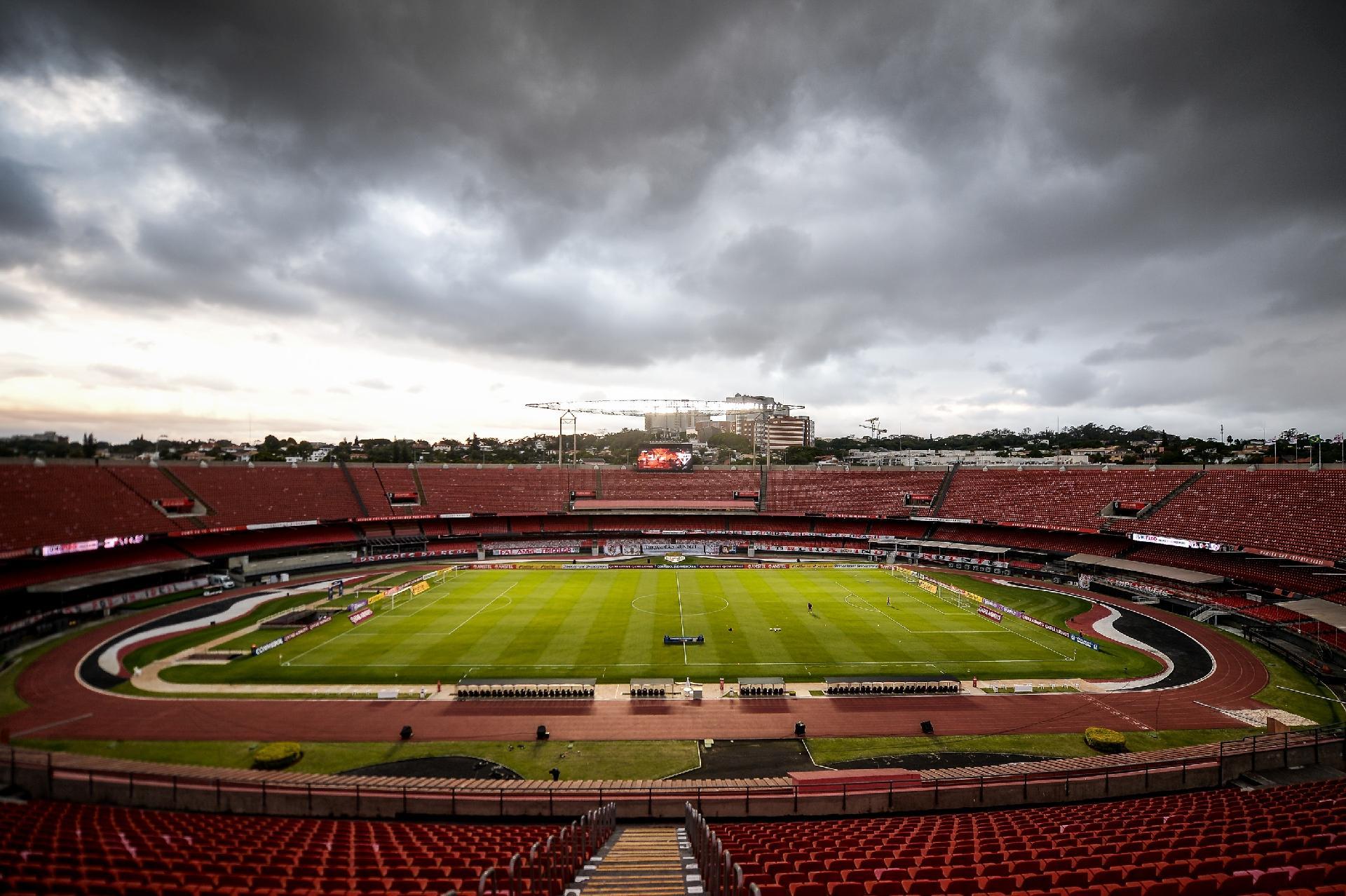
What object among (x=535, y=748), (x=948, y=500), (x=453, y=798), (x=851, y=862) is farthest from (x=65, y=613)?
(x=948, y=500)

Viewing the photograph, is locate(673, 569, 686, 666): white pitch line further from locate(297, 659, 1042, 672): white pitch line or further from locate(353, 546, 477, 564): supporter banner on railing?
locate(353, 546, 477, 564): supporter banner on railing

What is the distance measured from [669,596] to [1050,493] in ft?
154

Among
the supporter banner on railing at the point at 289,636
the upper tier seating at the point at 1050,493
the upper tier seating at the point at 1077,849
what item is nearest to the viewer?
the upper tier seating at the point at 1077,849

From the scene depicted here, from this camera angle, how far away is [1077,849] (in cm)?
1088

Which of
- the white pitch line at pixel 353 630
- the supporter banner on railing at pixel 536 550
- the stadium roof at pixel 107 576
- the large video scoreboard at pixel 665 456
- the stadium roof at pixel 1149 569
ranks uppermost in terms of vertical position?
the large video scoreboard at pixel 665 456

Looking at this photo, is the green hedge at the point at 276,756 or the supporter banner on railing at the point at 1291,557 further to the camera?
the supporter banner on railing at the point at 1291,557

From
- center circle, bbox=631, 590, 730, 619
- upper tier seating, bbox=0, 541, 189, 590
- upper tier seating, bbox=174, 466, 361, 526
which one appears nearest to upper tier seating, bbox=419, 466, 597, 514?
upper tier seating, bbox=174, 466, 361, 526

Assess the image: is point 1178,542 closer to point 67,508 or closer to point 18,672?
point 18,672

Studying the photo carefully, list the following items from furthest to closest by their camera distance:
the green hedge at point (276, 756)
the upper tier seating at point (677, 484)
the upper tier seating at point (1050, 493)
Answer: the upper tier seating at point (677, 484)
the upper tier seating at point (1050, 493)
the green hedge at point (276, 756)

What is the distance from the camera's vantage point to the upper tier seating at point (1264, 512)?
43.4 metres

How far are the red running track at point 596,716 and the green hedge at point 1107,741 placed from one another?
5.03ft

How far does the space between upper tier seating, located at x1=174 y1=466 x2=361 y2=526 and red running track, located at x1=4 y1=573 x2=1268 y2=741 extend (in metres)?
32.2

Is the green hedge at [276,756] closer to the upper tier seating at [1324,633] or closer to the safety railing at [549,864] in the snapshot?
the safety railing at [549,864]

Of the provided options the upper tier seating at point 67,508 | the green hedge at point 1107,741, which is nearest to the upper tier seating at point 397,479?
the upper tier seating at point 67,508
